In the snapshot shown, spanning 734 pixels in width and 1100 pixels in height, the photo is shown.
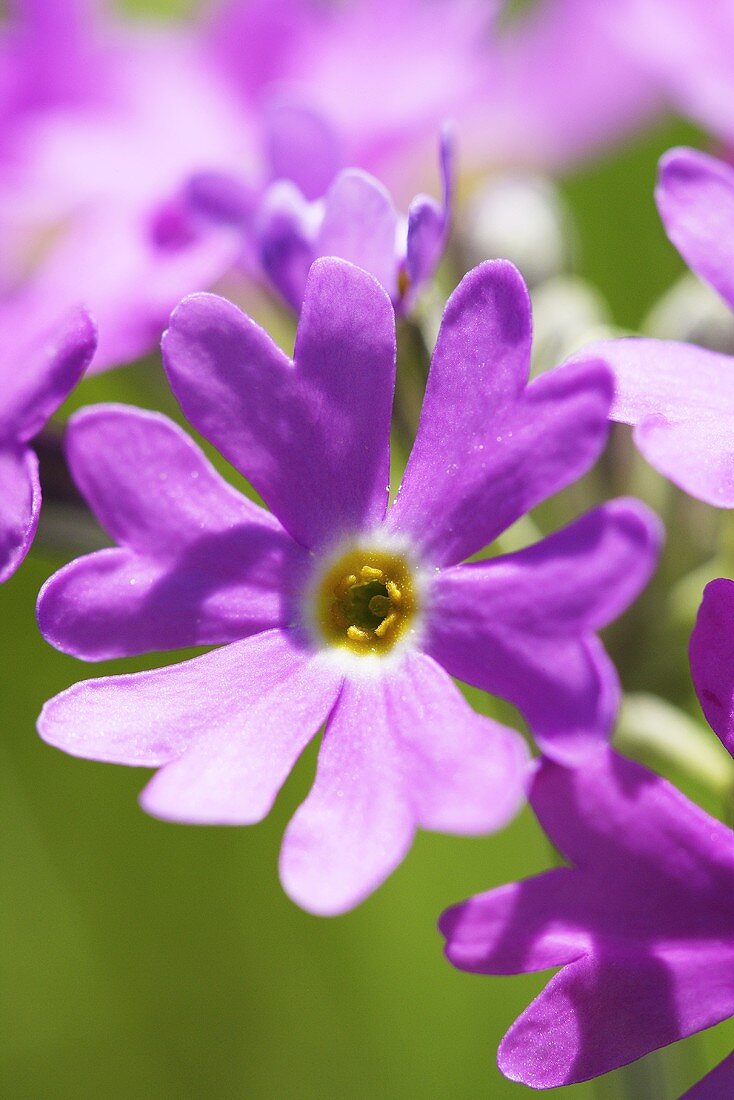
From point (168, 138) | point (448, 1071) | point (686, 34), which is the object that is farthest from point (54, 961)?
point (686, 34)

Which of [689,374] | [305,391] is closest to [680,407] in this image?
[689,374]

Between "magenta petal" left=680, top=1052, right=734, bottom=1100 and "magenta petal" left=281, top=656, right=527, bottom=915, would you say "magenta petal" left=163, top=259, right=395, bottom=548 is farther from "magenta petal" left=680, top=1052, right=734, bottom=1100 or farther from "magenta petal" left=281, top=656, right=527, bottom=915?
"magenta petal" left=680, top=1052, right=734, bottom=1100

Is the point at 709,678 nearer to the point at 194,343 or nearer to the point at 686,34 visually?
the point at 194,343

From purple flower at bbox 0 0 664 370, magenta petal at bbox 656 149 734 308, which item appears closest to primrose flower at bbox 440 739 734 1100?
magenta petal at bbox 656 149 734 308

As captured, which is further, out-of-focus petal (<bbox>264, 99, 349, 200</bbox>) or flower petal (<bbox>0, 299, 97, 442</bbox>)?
out-of-focus petal (<bbox>264, 99, 349, 200</bbox>)

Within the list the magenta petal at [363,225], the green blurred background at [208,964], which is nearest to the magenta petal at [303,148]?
the magenta petal at [363,225]

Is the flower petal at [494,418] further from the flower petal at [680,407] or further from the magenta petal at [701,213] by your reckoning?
the magenta petal at [701,213]
